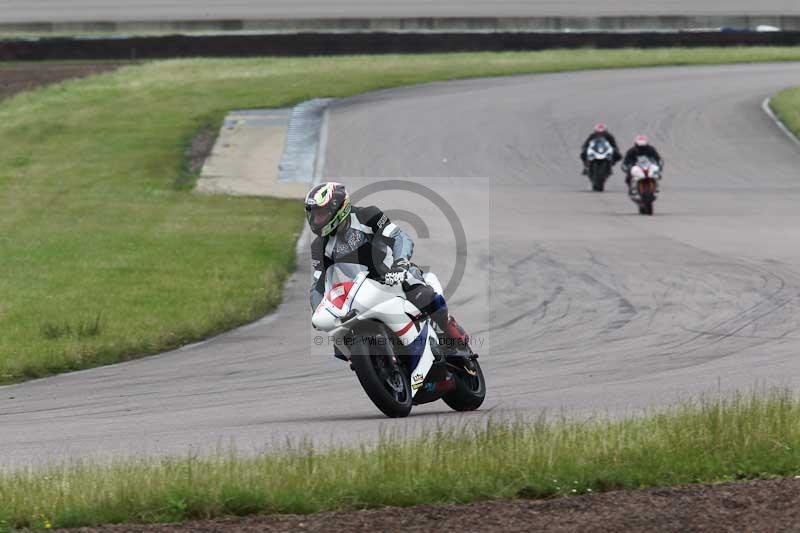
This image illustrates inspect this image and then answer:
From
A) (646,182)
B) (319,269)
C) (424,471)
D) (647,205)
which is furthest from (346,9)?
(424,471)

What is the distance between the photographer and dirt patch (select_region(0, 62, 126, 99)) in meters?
48.6

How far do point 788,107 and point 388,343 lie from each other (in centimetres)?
3512

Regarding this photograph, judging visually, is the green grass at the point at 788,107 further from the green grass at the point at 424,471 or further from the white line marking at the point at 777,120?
the green grass at the point at 424,471

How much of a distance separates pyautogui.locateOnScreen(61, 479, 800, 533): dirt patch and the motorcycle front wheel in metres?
2.34

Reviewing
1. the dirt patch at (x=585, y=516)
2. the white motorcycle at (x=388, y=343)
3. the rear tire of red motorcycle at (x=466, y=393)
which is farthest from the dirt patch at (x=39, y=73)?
the dirt patch at (x=585, y=516)

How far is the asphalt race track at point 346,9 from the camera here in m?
57.8

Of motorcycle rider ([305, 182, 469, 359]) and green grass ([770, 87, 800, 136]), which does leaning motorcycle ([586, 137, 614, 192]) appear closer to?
green grass ([770, 87, 800, 136])

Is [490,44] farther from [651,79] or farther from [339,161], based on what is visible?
[339,161]

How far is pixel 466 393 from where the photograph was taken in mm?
10242

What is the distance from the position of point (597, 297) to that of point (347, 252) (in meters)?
7.70

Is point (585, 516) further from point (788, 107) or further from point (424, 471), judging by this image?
point (788, 107)

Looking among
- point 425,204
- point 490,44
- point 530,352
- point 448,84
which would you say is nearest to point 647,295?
point 530,352

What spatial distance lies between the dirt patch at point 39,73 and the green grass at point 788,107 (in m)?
24.1

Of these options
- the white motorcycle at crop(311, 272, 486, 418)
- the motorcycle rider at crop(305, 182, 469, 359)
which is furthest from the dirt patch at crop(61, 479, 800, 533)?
the motorcycle rider at crop(305, 182, 469, 359)
